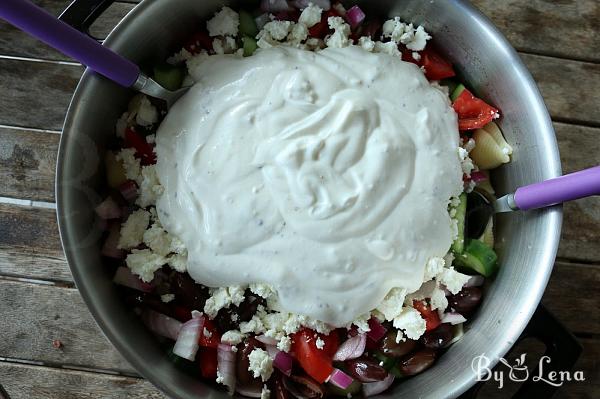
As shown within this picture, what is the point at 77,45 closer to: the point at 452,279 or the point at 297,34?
the point at 297,34

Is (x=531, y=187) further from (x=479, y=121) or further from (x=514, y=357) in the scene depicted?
(x=514, y=357)

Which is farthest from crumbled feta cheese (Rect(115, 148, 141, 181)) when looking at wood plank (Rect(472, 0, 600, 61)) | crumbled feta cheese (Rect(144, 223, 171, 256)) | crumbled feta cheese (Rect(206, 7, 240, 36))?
wood plank (Rect(472, 0, 600, 61))

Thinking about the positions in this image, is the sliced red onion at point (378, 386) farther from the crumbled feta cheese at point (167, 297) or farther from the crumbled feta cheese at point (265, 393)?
the crumbled feta cheese at point (167, 297)

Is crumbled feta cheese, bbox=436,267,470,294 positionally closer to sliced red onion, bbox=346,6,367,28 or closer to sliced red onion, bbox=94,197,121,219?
sliced red onion, bbox=346,6,367,28

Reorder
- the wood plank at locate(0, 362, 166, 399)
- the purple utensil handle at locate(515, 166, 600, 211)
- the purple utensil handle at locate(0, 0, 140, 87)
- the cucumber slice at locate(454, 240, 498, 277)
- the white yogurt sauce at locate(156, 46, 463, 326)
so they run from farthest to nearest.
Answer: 1. the wood plank at locate(0, 362, 166, 399)
2. the cucumber slice at locate(454, 240, 498, 277)
3. the white yogurt sauce at locate(156, 46, 463, 326)
4. the purple utensil handle at locate(515, 166, 600, 211)
5. the purple utensil handle at locate(0, 0, 140, 87)

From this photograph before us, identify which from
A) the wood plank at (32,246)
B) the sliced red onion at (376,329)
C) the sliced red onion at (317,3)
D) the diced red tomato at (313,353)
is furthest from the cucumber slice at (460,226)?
the wood plank at (32,246)

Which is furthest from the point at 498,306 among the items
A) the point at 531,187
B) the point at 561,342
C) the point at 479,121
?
the point at 479,121
